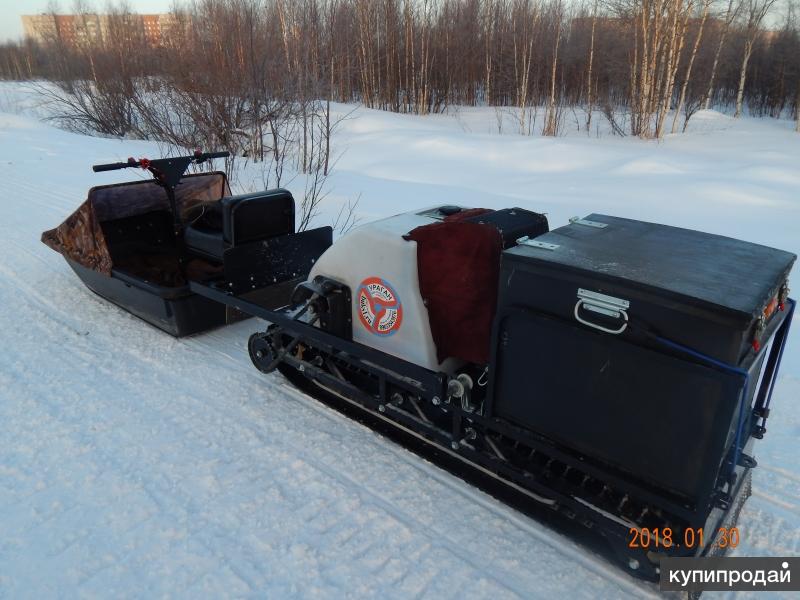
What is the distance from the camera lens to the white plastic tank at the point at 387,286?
244 centimetres

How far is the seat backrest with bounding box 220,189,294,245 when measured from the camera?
11.1 feet

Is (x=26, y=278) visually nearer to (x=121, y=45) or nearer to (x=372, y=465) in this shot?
(x=372, y=465)

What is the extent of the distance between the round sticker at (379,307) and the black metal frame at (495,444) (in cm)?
12

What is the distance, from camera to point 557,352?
190 cm

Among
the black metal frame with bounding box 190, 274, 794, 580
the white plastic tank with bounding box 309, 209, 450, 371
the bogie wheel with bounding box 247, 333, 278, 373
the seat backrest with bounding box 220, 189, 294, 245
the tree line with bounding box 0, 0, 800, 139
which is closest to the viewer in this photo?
the black metal frame with bounding box 190, 274, 794, 580

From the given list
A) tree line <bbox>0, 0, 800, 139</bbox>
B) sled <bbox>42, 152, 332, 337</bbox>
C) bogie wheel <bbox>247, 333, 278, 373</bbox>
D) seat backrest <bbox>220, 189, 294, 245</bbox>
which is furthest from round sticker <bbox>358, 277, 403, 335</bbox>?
tree line <bbox>0, 0, 800, 139</bbox>

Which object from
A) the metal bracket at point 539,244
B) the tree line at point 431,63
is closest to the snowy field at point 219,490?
the metal bracket at point 539,244

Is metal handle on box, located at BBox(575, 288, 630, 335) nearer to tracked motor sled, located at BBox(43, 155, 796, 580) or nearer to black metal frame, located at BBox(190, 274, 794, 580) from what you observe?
tracked motor sled, located at BBox(43, 155, 796, 580)

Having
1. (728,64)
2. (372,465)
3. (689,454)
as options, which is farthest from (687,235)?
(728,64)

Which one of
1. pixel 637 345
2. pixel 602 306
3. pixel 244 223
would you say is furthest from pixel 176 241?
pixel 637 345

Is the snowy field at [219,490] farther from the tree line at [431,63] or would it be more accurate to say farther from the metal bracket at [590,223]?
A: the tree line at [431,63]

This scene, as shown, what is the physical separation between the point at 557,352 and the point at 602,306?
0.24m

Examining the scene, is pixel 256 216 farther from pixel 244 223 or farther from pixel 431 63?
pixel 431 63

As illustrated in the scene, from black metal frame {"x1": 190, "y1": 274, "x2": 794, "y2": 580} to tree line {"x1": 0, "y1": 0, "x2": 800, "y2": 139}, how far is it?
5.05 meters
